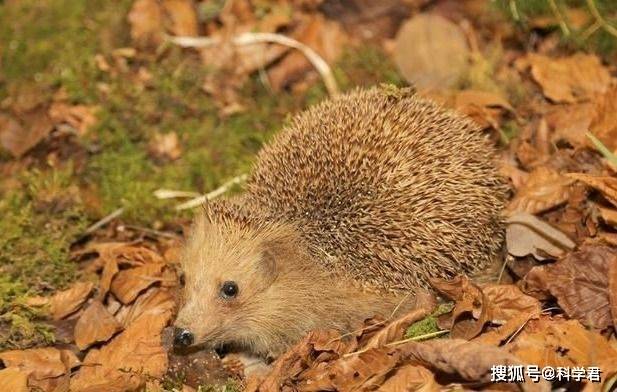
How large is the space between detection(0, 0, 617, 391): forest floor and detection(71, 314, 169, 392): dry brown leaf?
0.05 ft

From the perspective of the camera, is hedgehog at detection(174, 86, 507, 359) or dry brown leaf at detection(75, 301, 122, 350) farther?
dry brown leaf at detection(75, 301, 122, 350)

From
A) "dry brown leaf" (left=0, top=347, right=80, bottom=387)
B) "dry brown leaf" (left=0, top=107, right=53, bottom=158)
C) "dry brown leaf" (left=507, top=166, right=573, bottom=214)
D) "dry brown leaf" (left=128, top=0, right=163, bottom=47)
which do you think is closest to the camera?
"dry brown leaf" (left=0, top=347, right=80, bottom=387)

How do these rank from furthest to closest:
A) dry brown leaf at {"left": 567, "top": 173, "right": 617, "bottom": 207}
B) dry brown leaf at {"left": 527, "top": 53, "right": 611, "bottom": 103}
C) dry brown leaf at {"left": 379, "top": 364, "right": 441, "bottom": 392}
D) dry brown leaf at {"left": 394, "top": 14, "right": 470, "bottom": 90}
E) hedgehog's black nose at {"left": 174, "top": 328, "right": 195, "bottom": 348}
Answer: dry brown leaf at {"left": 394, "top": 14, "right": 470, "bottom": 90} → dry brown leaf at {"left": 527, "top": 53, "right": 611, "bottom": 103} → dry brown leaf at {"left": 567, "top": 173, "right": 617, "bottom": 207} → hedgehog's black nose at {"left": 174, "top": 328, "right": 195, "bottom": 348} → dry brown leaf at {"left": 379, "top": 364, "right": 441, "bottom": 392}

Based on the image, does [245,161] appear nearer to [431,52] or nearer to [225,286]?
[225,286]

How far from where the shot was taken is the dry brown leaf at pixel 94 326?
4.71 m

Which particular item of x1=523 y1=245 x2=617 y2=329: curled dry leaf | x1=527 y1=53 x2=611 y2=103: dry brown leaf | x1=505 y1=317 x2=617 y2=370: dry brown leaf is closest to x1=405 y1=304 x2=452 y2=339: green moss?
x1=505 y1=317 x2=617 y2=370: dry brown leaf

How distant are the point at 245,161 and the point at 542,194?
7.01 ft

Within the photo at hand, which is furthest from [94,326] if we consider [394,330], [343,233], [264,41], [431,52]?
[431,52]

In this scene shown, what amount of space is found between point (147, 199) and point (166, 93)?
3.67 ft

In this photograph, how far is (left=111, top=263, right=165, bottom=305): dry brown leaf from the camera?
4961 mm

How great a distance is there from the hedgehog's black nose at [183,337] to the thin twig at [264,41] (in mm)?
2789

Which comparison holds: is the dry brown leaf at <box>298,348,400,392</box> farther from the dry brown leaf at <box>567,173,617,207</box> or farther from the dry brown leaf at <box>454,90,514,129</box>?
the dry brown leaf at <box>454,90,514,129</box>

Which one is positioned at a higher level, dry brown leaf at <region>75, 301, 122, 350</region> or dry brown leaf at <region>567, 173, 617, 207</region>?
dry brown leaf at <region>567, 173, 617, 207</region>

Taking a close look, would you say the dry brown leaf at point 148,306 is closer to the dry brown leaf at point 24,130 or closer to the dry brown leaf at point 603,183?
the dry brown leaf at point 24,130
